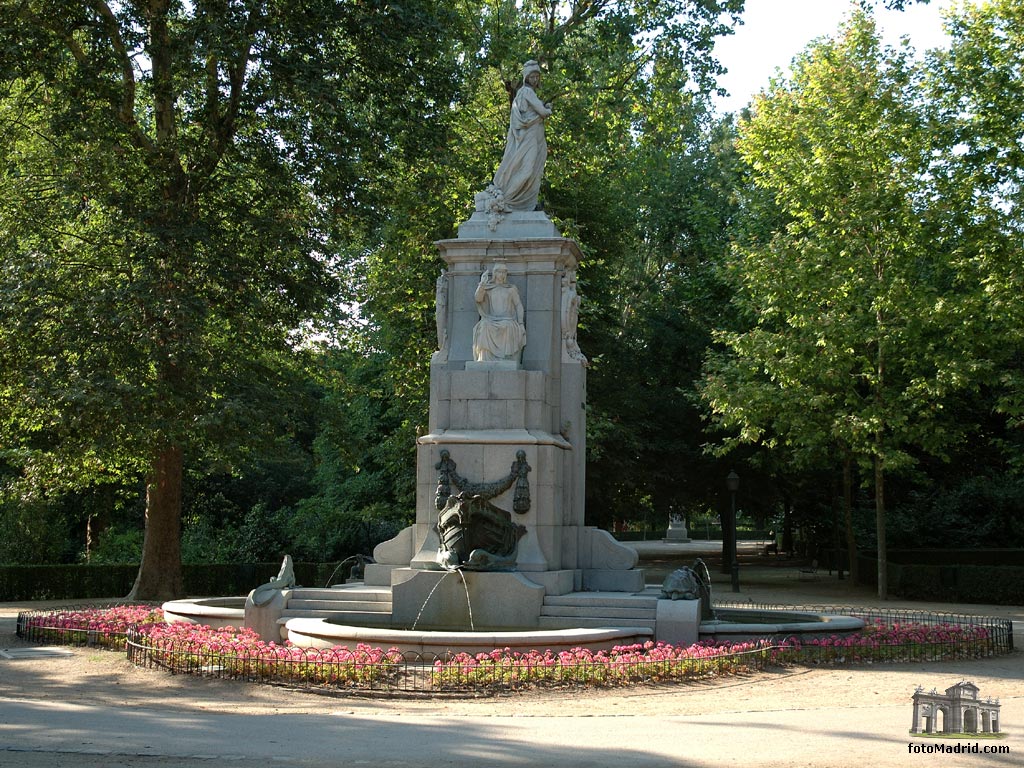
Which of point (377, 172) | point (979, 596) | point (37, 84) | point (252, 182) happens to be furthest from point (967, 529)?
point (37, 84)

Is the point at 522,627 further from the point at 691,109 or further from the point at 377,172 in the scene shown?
the point at 691,109

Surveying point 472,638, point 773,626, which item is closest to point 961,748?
point 472,638

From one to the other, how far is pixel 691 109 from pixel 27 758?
40.3 m

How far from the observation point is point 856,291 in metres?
28.5

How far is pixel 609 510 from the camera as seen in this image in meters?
36.2

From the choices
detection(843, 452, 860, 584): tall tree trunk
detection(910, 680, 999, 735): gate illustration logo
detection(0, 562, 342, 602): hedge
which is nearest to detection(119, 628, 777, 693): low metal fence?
detection(910, 680, 999, 735): gate illustration logo

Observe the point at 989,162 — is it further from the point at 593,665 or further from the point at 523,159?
the point at 593,665

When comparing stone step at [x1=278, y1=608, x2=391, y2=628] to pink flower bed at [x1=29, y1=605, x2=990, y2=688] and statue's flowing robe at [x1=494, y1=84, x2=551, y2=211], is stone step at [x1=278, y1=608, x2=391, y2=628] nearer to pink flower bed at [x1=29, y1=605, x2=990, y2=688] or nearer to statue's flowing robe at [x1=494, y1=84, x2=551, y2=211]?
pink flower bed at [x1=29, y1=605, x2=990, y2=688]

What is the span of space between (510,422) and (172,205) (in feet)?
33.6

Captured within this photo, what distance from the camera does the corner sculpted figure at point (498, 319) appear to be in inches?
659

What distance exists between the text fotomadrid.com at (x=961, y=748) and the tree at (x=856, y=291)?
18868 millimetres

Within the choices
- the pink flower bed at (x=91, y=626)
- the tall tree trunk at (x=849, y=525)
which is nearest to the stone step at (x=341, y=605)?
the pink flower bed at (x=91, y=626)

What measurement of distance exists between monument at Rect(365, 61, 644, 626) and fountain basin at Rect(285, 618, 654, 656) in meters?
1.47

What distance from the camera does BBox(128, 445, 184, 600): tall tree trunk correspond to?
78.1 feet
